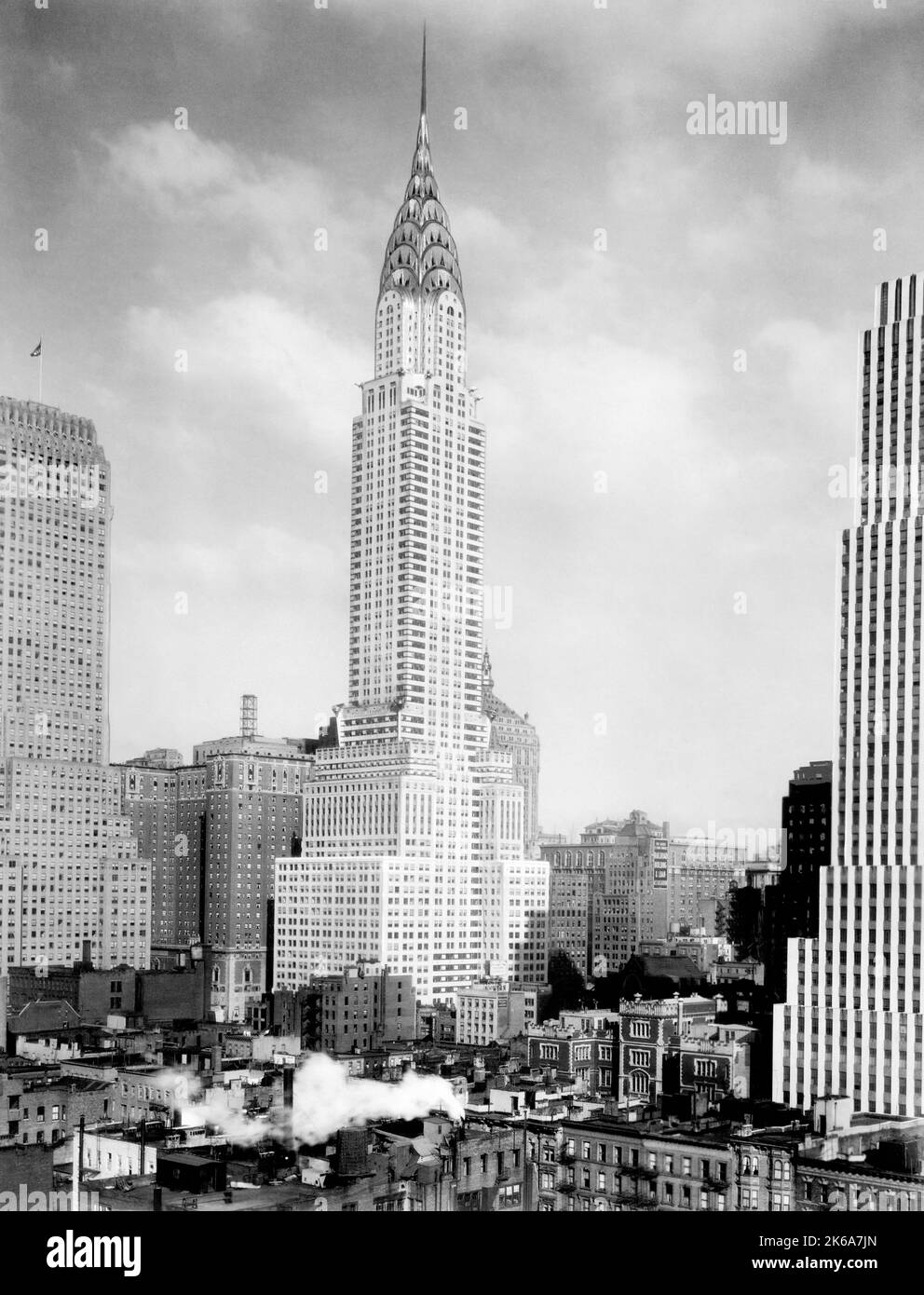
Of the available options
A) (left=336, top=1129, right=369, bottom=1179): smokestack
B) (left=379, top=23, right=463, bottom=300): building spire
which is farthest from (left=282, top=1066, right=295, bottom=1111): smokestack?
(left=379, top=23, right=463, bottom=300): building spire

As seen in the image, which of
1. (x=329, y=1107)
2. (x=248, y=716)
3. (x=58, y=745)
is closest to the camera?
(x=329, y=1107)

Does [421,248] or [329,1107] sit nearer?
[329,1107]

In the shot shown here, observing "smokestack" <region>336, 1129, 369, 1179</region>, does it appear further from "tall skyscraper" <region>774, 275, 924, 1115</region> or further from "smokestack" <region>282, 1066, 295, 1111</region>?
"tall skyscraper" <region>774, 275, 924, 1115</region>

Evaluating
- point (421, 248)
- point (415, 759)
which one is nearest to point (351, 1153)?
point (421, 248)

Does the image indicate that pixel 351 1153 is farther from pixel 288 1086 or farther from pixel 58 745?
pixel 58 745
